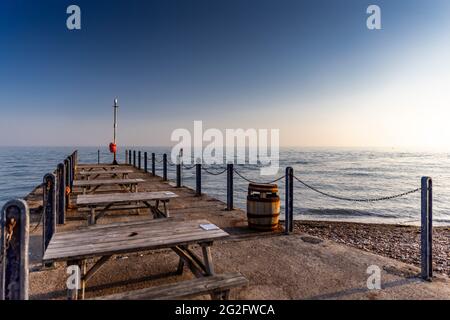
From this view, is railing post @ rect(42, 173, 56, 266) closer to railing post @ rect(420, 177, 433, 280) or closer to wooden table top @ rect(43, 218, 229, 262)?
wooden table top @ rect(43, 218, 229, 262)

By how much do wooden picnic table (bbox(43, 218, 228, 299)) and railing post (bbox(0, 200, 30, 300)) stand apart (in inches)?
10.5

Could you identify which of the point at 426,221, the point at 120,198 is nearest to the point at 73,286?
the point at 120,198

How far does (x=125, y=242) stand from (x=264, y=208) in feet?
12.3

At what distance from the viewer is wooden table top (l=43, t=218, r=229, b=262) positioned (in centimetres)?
289

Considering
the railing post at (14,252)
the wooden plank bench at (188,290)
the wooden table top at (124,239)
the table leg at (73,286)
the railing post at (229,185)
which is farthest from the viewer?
the railing post at (229,185)

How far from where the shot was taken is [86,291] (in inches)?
148

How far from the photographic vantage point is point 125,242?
3211 millimetres

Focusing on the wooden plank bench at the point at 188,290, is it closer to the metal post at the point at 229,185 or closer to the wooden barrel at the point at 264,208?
the wooden barrel at the point at 264,208

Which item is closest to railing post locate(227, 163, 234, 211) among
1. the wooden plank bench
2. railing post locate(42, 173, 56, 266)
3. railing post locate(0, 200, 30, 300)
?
railing post locate(42, 173, 56, 266)

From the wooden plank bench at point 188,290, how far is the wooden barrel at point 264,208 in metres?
Answer: 3.34

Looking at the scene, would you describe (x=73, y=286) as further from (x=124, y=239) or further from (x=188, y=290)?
(x=188, y=290)

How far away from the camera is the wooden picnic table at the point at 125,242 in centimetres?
Result: 290

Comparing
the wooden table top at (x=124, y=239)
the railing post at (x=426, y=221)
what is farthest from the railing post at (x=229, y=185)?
the railing post at (x=426, y=221)
